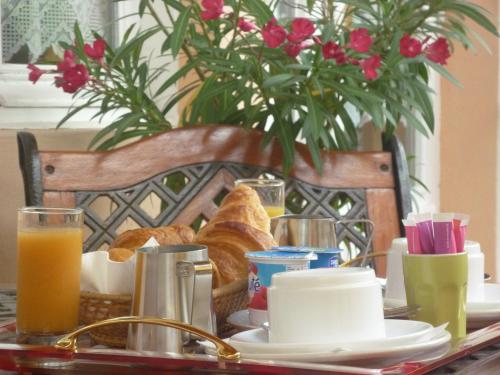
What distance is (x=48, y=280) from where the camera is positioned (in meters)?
1.35

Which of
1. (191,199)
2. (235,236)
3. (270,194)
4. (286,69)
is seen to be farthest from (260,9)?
(235,236)

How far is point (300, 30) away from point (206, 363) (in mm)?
1332

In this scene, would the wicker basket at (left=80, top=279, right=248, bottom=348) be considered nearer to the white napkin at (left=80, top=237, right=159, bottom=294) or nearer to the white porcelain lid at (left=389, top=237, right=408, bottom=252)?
the white napkin at (left=80, top=237, right=159, bottom=294)

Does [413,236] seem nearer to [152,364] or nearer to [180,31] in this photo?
[152,364]

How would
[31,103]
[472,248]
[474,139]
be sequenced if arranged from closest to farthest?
[472,248] → [31,103] → [474,139]

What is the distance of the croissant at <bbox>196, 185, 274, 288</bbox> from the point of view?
1.46 meters

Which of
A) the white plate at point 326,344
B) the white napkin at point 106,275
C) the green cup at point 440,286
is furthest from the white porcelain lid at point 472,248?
the white napkin at point 106,275

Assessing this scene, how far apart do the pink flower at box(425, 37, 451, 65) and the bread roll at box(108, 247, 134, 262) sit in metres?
1.31

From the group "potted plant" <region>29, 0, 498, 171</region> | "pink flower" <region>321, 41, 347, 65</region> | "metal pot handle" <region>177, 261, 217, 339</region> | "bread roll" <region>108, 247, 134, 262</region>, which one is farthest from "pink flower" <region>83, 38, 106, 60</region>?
"metal pot handle" <region>177, 261, 217, 339</region>

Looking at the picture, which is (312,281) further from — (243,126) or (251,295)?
(243,126)

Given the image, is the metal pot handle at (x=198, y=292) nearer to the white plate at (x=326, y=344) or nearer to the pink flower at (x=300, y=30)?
the white plate at (x=326, y=344)

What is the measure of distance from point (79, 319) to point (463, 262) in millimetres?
460

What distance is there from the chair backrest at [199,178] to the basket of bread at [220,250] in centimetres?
65

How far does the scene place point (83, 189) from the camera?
2.25 metres
